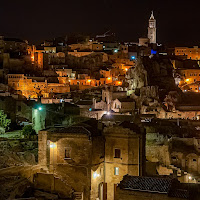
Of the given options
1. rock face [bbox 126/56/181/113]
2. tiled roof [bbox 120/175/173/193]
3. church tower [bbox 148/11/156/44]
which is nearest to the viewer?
tiled roof [bbox 120/175/173/193]

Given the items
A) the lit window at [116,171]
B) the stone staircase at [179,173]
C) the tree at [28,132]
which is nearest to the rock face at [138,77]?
the tree at [28,132]

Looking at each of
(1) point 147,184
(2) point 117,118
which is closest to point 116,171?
(1) point 147,184

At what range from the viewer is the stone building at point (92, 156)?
22516 mm

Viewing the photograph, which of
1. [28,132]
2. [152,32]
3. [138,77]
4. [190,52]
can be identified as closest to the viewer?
[28,132]

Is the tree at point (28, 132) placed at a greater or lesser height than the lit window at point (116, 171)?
greater

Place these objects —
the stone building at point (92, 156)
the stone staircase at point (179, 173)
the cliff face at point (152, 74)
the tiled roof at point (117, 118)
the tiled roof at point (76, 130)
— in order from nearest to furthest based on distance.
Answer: the stone building at point (92, 156) → the tiled roof at point (76, 130) → the stone staircase at point (179, 173) → the tiled roof at point (117, 118) → the cliff face at point (152, 74)

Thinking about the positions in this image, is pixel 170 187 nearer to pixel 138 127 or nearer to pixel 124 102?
pixel 138 127

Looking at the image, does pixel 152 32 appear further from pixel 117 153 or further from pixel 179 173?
pixel 117 153

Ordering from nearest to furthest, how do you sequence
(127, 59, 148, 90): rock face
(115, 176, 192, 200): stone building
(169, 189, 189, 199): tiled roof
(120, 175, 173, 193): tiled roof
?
1. (169, 189, 189, 199): tiled roof
2. (115, 176, 192, 200): stone building
3. (120, 175, 173, 193): tiled roof
4. (127, 59, 148, 90): rock face

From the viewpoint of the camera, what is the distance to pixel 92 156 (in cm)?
2259

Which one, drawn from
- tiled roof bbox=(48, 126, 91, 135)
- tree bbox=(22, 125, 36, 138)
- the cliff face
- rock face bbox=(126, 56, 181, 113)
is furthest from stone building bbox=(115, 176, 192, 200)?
the cliff face

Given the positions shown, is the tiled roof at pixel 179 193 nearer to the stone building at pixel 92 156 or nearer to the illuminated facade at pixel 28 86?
the stone building at pixel 92 156

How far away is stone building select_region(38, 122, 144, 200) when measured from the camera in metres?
22.5

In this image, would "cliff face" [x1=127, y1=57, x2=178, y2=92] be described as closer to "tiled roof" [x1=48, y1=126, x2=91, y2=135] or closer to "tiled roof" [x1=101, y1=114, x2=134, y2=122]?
"tiled roof" [x1=101, y1=114, x2=134, y2=122]
